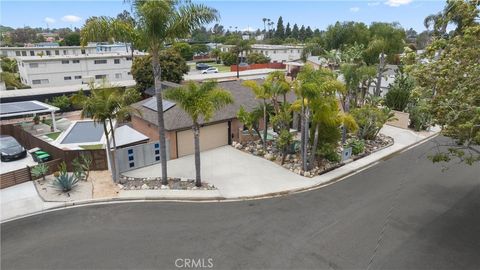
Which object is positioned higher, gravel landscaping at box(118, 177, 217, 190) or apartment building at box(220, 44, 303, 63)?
apartment building at box(220, 44, 303, 63)

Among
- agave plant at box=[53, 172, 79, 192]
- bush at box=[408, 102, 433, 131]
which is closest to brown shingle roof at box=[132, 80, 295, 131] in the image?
agave plant at box=[53, 172, 79, 192]

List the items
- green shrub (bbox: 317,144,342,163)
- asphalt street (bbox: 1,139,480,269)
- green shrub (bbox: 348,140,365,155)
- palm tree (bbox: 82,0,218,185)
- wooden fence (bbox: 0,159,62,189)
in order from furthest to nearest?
green shrub (bbox: 348,140,365,155) → green shrub (bbox: 317,144,342,163) → wooden fence (bbox: 0,159,62,189) → palm tree (bbox: 82,0,218,185) → asphalt street (bbox: 1,139,480,269)

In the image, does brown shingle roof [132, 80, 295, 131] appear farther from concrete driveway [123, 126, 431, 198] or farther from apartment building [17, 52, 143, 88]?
apartment building [17, 52, 143, 88]

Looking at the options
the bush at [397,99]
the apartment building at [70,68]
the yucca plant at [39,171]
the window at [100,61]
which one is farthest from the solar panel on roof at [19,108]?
the bush at [397,99]

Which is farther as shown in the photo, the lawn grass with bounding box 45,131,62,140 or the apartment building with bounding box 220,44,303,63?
the apartment building with bounding box 220,44,303,63

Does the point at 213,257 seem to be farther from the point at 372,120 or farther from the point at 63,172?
the point at 372,120
